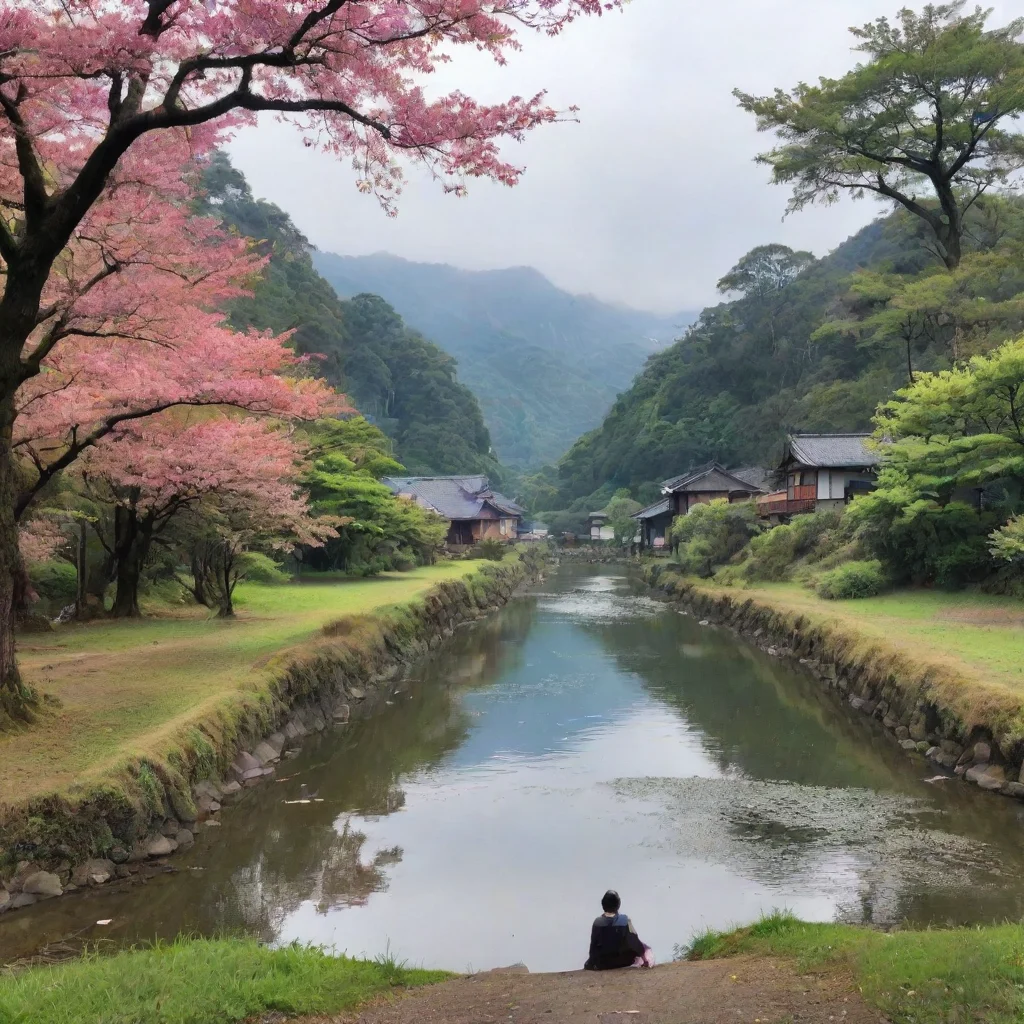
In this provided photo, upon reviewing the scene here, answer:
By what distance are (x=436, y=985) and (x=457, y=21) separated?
8910 mm

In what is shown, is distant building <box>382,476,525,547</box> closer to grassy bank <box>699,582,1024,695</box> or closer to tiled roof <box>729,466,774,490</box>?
tiled roof <box>729,466,774,490</box>

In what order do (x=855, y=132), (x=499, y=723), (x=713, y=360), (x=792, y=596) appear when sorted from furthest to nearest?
1. (x=713, y=360)
2. (x=855, y=132)
3. (x=792, y=596)
4. (x=499, y=723)

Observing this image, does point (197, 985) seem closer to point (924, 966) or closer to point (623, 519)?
point (924, 966)

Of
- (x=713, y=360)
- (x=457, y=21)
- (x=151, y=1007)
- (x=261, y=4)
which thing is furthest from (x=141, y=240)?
(x=713, y=360)

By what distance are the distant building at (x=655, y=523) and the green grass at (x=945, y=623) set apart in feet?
106

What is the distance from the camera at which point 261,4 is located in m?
8.55

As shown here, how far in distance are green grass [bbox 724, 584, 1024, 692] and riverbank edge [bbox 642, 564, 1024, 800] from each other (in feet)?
1.22

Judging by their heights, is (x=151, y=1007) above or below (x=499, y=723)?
above

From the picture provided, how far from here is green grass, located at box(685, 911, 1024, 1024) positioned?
14.7ft

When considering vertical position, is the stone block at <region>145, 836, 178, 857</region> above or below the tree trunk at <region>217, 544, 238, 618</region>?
below

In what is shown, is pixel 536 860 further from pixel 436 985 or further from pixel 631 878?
pixel 436 985

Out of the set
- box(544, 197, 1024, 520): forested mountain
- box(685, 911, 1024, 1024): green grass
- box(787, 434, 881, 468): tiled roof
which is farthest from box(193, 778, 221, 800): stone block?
box(787, 434, 881, 468): tiled roof

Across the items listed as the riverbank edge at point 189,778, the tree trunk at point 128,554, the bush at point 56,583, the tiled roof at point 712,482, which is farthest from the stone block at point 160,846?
the tiled roof at point 712,482

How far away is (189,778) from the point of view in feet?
35.1
